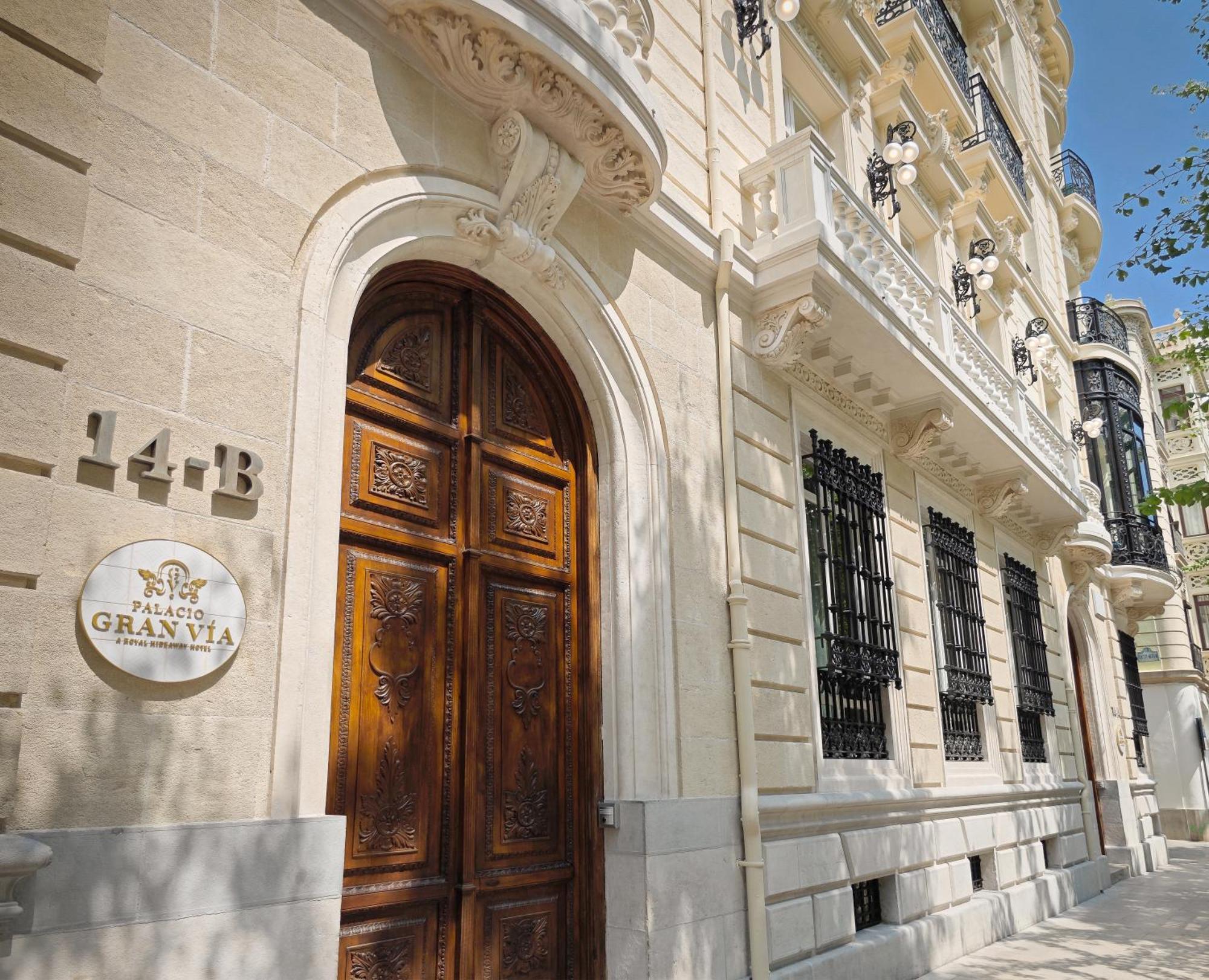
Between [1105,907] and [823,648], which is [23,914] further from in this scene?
[1105,907]

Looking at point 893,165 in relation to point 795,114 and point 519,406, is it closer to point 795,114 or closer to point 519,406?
point 795,114

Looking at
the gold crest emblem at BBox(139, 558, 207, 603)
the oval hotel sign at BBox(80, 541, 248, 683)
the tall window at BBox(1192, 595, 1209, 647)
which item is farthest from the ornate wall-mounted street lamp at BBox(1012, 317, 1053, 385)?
the tall window at BBox(1192, 595, 1209, 647)

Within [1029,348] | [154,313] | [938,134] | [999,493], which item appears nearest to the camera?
[154,313]

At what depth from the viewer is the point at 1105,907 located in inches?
510

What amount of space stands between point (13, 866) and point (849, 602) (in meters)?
7.20

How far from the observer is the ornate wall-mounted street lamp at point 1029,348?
15.8 m

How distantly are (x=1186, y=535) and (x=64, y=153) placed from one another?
139ft

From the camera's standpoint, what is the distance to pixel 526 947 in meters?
5.48

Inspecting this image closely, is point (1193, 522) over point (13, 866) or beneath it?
over

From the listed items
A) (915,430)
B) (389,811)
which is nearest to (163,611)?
(389,811)

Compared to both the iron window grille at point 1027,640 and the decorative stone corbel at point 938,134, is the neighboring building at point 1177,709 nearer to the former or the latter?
the iron window grille at point 1027,640

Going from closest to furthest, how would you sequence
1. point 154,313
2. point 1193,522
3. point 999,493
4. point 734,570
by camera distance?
1. point 154,313
2. point 734,570
3. point 999,493
4. point 1193,522

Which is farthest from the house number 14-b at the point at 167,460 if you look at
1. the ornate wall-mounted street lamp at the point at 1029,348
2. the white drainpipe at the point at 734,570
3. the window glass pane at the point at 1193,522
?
the window glass pane at the point at 1193,522

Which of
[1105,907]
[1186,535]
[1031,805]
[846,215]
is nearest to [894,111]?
[846,215]
